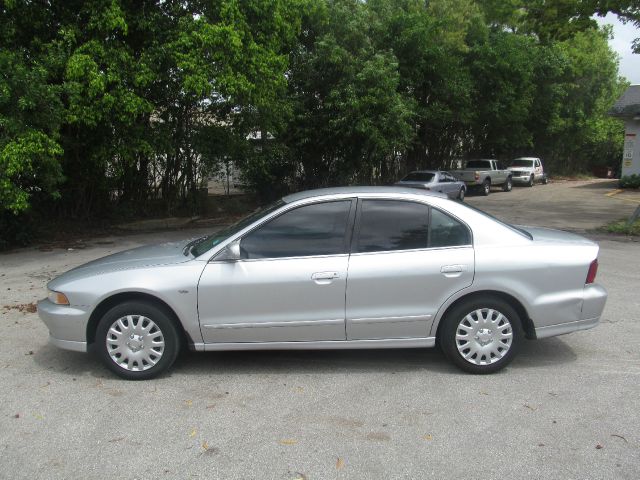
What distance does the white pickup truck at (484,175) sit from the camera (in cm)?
2653

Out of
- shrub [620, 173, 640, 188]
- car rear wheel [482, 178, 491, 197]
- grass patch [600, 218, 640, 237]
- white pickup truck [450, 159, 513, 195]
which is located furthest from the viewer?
shrub [620, 173, 640, 188]

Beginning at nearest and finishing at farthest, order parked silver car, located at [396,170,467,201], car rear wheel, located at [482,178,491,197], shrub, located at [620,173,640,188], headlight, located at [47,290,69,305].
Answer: headlight, located at [47,290,69,305] < parked silver car, located at [396,170,467,201] < car rear wheel, located at [482,178,491,197] < shrub, located at [620,173,640,188]

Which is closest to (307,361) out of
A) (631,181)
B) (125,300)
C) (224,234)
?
(224,234)

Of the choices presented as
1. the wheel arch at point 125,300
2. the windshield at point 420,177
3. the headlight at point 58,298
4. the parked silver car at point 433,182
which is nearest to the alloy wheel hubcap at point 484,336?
the wheel arch at point 125,300

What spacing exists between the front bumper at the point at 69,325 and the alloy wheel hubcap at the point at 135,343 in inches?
8.9

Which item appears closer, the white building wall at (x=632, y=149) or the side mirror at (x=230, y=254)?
the side mirror at (x=230, y=254)

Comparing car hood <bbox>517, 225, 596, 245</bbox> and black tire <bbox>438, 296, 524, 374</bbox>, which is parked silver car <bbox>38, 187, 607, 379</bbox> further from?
car hood <bbox>517, 225, 596, 245</bbox>

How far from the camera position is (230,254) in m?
4.60

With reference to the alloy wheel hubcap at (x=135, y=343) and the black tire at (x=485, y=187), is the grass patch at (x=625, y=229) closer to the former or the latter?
the alloy wheel hubcap at (x=135, y=343)

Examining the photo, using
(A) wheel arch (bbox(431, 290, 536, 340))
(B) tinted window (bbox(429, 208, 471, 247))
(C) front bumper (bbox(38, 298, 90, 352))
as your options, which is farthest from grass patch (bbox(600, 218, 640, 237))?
(C) front bumper (bbox(38, 298, 90, 352))

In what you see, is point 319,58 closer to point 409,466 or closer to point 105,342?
point 105,342

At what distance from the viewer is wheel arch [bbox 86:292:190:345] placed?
4.65 metres

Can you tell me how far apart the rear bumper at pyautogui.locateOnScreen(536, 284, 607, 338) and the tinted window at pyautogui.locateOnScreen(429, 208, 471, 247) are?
3.17 ft

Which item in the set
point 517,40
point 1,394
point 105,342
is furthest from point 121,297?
point 517,40
